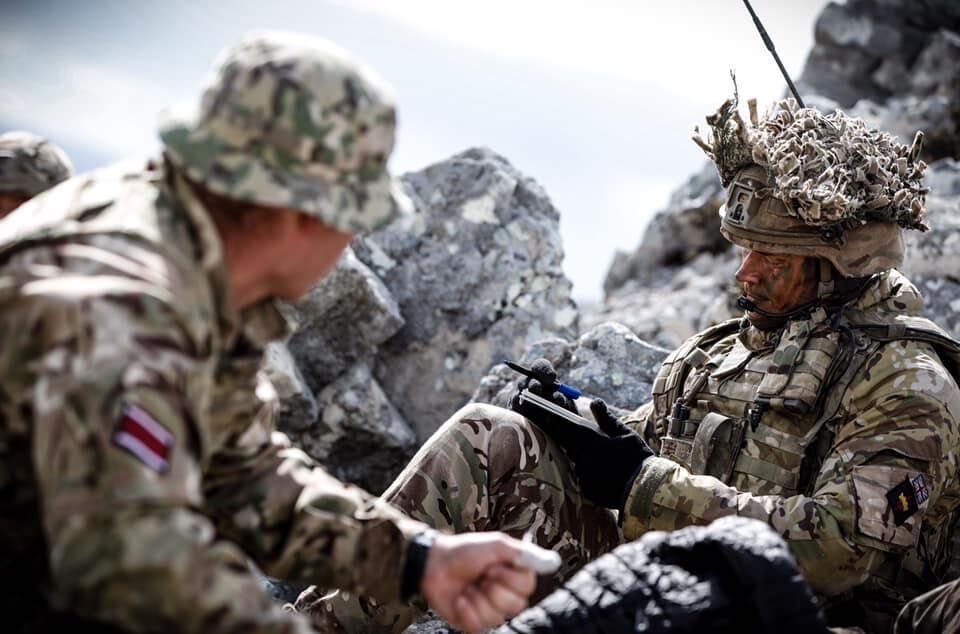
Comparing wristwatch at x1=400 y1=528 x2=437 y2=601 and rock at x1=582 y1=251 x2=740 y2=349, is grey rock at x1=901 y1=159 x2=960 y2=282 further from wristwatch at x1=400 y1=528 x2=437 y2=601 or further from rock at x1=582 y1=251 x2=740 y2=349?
wristwatch at x1=400 y1=528 x2=437 y2=601

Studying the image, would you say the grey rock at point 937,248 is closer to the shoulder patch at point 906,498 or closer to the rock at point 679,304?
the rock at point 679,304

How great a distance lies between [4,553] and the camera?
6.81 ft

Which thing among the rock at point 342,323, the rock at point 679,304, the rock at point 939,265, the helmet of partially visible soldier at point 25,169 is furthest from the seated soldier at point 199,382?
the rock at point 679,304

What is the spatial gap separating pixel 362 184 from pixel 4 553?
1182mm

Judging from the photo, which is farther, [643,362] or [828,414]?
[643,362]

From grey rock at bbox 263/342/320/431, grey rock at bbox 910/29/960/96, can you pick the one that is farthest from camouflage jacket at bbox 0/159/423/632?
grey rock at bbox 910/29/960/96

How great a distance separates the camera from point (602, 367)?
602 cm

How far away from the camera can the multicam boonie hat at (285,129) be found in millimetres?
2242

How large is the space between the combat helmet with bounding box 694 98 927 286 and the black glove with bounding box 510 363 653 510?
1.15 meters

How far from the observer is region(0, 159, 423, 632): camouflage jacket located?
1.79 m

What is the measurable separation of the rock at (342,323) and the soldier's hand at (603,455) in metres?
2.38

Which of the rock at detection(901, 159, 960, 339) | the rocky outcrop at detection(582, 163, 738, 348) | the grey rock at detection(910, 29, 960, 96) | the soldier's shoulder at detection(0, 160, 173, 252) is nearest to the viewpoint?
the soldier's shoulder at detection(0, 160, 173, 252)

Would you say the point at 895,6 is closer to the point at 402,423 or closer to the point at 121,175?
the point at 402,423

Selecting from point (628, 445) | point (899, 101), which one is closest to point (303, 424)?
point (628, 445)
